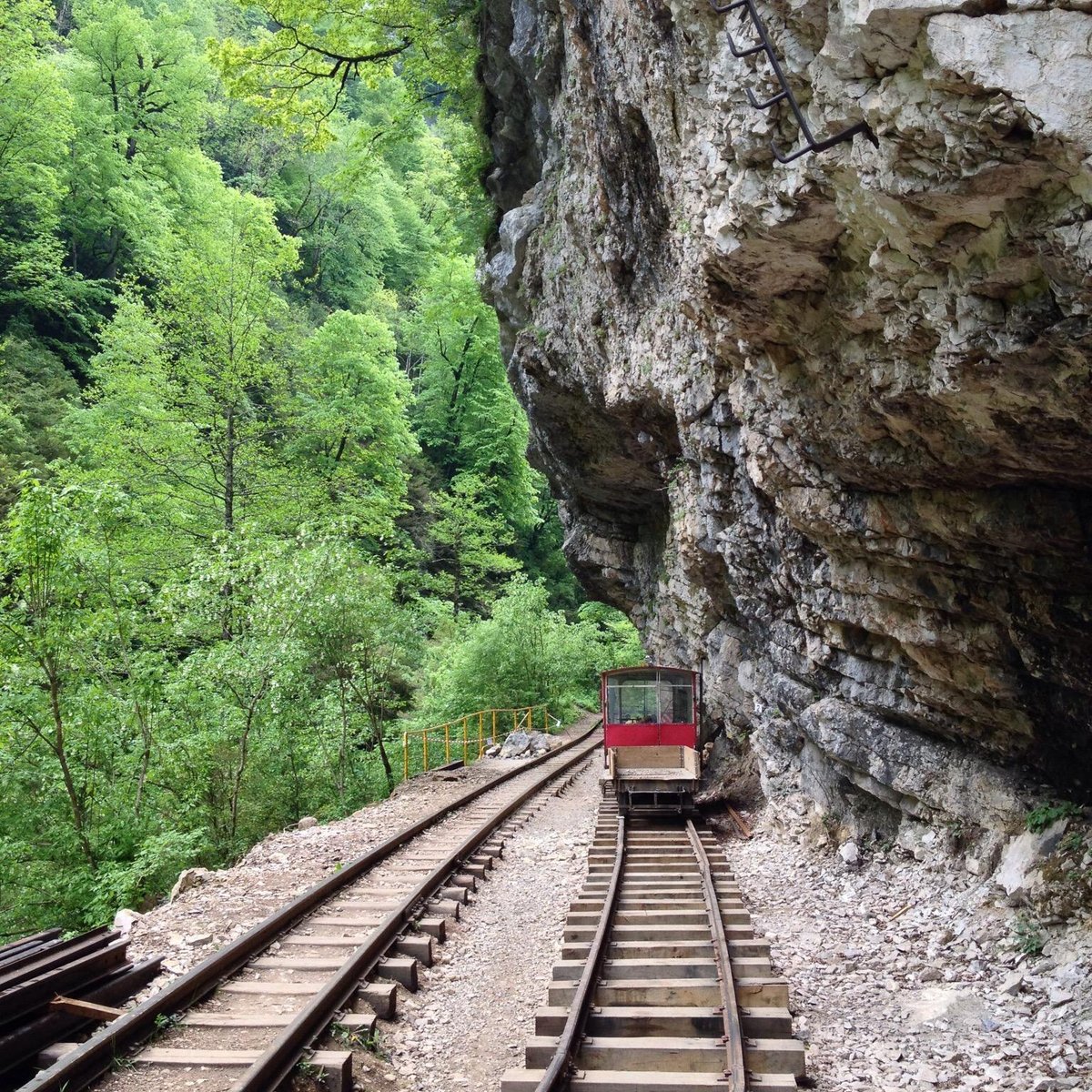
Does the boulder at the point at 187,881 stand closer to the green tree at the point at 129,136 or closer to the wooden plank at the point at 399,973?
the wooden plank at the point at 399,973

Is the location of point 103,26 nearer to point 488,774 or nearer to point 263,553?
point 263,553

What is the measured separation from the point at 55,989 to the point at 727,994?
173 inches

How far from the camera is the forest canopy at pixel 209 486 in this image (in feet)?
39.0

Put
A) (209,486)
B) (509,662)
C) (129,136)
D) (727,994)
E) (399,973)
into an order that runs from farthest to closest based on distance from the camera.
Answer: (129,136)
(509,662)
(209,486)
(399,973)
(727,994)

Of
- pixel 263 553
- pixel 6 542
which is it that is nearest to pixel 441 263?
pixel 263 553

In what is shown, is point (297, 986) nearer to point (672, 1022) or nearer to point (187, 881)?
point (672, 1022)

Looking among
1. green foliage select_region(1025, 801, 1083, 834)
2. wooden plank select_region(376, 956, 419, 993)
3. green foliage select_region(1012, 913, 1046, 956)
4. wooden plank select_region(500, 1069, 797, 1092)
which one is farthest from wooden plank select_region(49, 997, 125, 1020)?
green foliage select_region(1025, 801, 1083, 834)

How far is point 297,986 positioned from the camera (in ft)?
18.6

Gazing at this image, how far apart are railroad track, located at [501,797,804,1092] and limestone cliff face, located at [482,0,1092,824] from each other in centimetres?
288

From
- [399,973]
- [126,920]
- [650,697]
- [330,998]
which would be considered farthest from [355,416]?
[330,998]

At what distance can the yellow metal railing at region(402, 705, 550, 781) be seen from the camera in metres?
18.3

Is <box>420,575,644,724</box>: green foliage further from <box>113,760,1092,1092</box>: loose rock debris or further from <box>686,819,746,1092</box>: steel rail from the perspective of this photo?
<box>686,819,746,1092</box>: steel rail

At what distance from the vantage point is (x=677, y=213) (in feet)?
29.5

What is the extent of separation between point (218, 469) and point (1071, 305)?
17997mm
